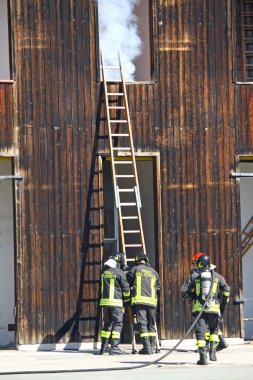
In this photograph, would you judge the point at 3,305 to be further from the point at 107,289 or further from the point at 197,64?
the point at 197,64

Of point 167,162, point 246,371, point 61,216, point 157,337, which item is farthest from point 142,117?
point 246,371

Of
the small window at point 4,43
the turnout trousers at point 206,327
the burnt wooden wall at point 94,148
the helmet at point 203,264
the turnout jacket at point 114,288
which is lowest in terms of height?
the turnout trousers at point 206,327

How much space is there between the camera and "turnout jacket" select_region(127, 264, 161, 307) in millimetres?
21234

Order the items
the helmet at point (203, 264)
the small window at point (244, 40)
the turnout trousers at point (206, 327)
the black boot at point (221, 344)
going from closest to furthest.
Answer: the turnout trousers at point (206, 327), the helmet at point (203, 264), the black boot at point (221, 344), the small window at point (244, 40)

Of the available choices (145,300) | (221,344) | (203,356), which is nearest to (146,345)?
(145,300)

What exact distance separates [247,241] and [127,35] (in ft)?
16.7

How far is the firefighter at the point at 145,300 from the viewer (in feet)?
69.5

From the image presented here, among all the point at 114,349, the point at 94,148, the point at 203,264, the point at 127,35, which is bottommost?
the point at 114,349

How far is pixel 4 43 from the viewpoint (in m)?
23.7

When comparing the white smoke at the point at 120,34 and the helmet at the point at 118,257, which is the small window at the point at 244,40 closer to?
the white smoke at the point at 120,34

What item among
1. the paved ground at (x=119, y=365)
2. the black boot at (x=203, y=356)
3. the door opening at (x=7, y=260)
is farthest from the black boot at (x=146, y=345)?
the door opening at (x=7, y=260)

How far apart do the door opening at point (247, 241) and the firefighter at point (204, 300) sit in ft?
18.6

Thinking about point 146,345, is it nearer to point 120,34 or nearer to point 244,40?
point 120,34

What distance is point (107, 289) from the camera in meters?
21.3
